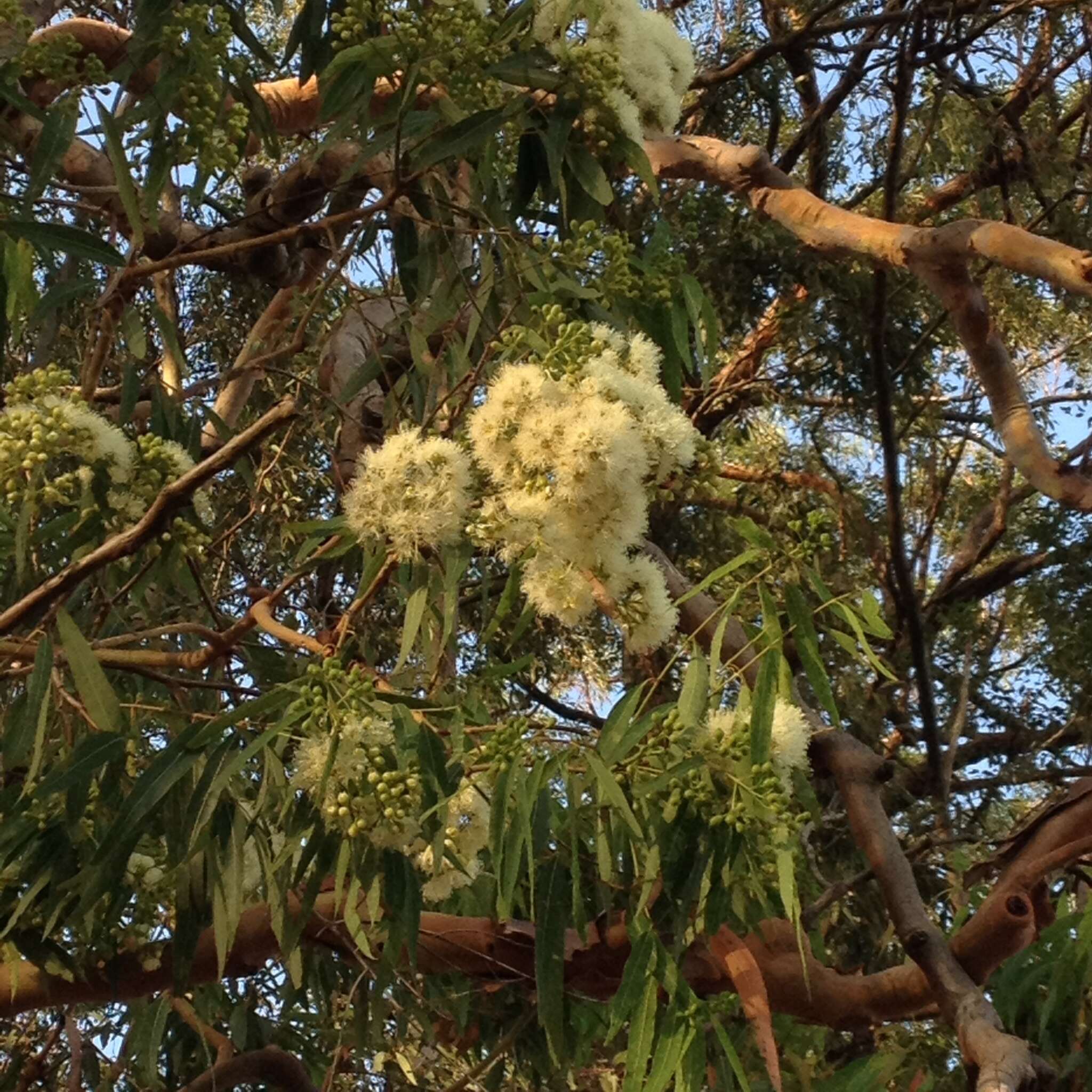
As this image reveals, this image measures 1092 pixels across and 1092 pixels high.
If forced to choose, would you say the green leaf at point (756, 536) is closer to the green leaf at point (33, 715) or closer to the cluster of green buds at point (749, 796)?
the cluster of green buds at point (749, 796)

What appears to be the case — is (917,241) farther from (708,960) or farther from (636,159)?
(708,960)

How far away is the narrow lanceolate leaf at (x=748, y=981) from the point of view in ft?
5.93

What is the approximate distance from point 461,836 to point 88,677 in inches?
17.5

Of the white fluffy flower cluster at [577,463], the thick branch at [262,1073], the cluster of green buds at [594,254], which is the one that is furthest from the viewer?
the thick branch at [262,1073]

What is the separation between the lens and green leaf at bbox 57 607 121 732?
1.61 metres

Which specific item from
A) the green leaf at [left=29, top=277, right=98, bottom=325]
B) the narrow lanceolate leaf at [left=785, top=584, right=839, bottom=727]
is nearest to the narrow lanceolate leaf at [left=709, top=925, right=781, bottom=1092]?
the narrow lanceolate leaf at [left=785, top=584, right=839, bottom=727]

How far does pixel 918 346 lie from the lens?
163 inches

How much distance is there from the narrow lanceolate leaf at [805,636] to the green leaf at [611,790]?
0.22 meters

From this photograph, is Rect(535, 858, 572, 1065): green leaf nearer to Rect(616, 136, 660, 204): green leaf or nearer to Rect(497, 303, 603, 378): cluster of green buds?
Rect(497, 303, 603, 378): cluster of green buds

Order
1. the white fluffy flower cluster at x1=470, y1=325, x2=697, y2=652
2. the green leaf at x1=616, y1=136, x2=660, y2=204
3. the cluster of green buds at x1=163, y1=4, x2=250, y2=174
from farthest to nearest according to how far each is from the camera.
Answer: the cluster of green buds at x1=163, y1=4, x2=250, y2=174 → the green leaf at x1=616, y1=136, x2=660, y2=204 → the white fluffy flower cluster at x1=470, y1=325, x2=697, y2=652

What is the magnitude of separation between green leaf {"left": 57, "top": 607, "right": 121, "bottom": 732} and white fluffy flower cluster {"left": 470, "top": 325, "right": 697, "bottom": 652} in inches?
17.5

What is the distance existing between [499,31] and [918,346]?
2528 mm


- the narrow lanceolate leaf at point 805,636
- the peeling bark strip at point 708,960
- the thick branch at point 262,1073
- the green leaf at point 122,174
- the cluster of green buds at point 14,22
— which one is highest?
the cluster of green buds at point 14,22

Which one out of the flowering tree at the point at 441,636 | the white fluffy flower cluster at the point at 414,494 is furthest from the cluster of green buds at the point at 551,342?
the white fluffy flower cluster at the point at 414,494
